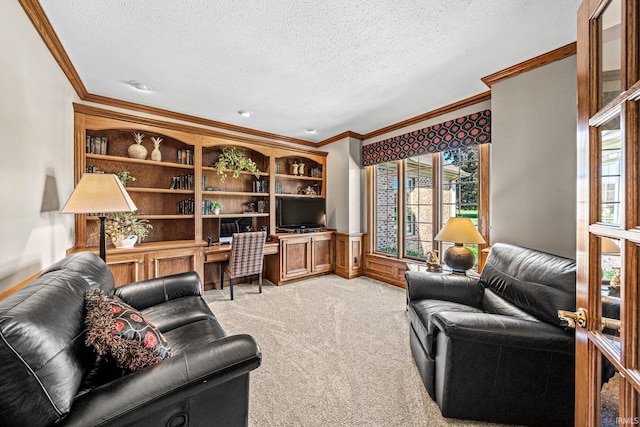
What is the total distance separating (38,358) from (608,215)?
5.86 ft

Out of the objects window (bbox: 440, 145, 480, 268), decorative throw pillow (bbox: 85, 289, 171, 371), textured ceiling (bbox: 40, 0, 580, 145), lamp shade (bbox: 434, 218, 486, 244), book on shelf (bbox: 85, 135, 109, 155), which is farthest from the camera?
window (bbox: 440, 145, 480, 268)

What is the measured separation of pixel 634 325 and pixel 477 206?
270 cm

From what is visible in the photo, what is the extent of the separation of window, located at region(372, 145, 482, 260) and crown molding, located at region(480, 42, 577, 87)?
2.63 ft

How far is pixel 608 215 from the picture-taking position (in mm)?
763

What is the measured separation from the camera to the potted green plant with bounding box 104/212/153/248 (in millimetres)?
2865

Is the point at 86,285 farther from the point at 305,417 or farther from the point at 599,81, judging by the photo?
the point at 599,81

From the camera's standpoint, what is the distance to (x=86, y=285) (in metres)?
1.29

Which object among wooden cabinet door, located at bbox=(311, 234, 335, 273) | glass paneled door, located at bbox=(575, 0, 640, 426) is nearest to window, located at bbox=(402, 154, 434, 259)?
wooden cabinet door, located at bbox=(311, 234, 335, 273)

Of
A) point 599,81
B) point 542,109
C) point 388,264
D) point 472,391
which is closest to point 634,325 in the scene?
point 599,81

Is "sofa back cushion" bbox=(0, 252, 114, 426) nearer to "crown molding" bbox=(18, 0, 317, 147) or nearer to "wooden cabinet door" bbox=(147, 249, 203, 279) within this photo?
"crown molding" bbox=(18, 0, 317, 147)

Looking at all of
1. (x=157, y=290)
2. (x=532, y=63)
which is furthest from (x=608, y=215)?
(x=157, y=290)

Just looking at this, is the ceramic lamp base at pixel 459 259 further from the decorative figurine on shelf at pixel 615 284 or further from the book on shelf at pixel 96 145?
the book on shelf at pixel 96 145

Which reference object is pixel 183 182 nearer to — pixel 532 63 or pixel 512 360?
pixel 512 360

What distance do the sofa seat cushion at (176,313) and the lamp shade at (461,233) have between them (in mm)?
2195
